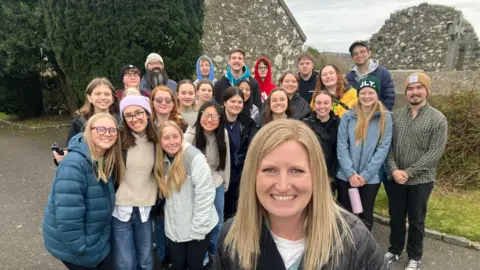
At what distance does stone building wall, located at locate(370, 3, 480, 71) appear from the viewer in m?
9.67

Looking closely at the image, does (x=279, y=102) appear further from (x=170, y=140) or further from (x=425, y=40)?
(x=425, y=40)

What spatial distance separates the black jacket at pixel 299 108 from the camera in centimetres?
425

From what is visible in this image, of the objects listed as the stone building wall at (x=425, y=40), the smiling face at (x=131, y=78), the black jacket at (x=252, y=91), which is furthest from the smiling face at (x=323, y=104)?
the stone building wall at (x=425, y=40)

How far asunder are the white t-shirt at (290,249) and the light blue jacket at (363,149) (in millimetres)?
2265

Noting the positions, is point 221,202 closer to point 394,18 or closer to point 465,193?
point 465,193

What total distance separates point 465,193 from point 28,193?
24.8 ft

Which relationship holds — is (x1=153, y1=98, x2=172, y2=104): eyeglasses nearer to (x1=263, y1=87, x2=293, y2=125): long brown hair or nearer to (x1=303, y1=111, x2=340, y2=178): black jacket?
(x1=263, y1=87, x2=293, y2=125): long brown hair

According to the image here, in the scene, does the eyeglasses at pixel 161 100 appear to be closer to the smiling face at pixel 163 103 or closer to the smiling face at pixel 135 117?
the smiling face at pixel 163 103

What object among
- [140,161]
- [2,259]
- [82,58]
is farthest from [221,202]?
[82,58]

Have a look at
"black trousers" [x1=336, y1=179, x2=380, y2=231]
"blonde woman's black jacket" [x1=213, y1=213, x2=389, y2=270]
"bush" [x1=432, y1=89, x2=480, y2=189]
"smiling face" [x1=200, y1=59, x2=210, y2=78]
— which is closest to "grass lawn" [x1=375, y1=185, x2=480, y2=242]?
"bush" [x1=432, y1=89, x2=480, y2=189]

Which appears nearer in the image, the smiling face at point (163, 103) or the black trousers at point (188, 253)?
the black trousers at point (188, 253)

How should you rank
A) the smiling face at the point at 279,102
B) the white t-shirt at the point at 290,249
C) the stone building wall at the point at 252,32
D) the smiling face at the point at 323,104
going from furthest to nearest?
the stone building wall at the point at 252,32, the smiling face at the point at 279,102, the smiling face at the point at 323,104, the white t-shirt at the point at 290,249

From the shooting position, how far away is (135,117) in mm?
3023

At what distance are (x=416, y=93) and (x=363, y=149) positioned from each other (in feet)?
2.58
